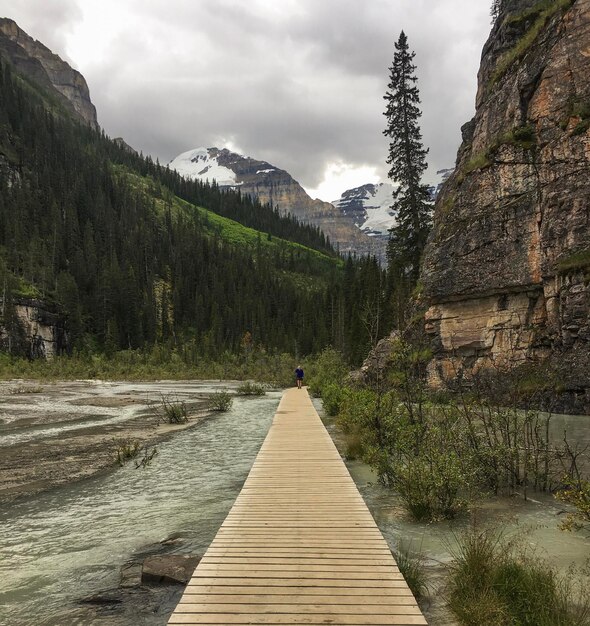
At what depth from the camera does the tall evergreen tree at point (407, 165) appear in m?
39.7

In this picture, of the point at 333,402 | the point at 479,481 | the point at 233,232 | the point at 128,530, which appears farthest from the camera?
the point at 233,232

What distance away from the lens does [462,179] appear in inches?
1303

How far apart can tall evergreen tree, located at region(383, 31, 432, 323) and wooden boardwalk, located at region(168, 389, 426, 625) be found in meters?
34.1

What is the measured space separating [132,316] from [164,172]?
124414 millimetres

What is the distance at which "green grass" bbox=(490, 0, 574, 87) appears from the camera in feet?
91.9

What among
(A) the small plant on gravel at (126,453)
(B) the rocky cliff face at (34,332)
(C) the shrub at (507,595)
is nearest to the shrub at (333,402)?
(A) the small plant on gravel at (126,453)

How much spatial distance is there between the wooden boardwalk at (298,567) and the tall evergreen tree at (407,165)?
34112 mm

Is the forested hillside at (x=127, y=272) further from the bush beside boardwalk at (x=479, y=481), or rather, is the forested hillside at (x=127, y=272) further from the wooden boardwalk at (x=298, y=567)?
the wooden boardwalk at (x=298, y=567)

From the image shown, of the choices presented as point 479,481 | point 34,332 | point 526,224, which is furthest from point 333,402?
point 34,332

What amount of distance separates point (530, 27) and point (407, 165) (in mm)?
12908

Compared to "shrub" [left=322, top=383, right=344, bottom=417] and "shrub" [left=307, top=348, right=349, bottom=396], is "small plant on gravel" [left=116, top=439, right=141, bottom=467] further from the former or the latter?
"shrub" [left=307, top=348, right=349, bottom=396]

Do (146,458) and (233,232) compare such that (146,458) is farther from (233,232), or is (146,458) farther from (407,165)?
(233,232)

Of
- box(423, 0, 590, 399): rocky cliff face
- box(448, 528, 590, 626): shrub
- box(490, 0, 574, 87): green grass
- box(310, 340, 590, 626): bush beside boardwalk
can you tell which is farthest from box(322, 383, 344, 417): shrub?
box(490, 0, 574, 87): green grass

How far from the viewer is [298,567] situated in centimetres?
508
